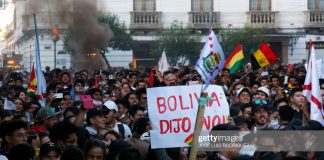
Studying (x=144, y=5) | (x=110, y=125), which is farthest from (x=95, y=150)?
(x=144, y=5)

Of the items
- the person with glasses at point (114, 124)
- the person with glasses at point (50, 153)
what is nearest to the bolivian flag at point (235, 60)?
the person with glasses at point (114, 124)

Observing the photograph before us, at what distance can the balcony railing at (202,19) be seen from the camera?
40.0 m

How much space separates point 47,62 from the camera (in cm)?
3953

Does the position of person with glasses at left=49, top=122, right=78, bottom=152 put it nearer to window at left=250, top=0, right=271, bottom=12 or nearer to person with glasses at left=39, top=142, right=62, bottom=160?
person with glasses at left=39, top=142, right=62, bottom=160

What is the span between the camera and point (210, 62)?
8.29 m

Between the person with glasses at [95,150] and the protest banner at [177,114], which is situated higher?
the protest banner at [177,114]

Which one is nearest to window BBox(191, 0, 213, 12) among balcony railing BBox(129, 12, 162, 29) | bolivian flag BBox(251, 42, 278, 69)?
balcony railing BBox(129, 12, 162, 29)

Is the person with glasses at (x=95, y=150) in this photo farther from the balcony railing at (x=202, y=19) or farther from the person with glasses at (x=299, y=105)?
the balcony railing at (x=202, y=19)

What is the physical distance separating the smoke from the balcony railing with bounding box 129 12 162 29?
721 cm

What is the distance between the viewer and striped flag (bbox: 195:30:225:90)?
798 centimetres

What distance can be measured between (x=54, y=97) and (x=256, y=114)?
12.6 feet

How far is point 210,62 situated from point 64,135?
1489 millimetres

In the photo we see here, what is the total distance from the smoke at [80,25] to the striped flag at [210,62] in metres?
20.7

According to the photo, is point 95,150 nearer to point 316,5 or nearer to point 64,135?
point 64,135
